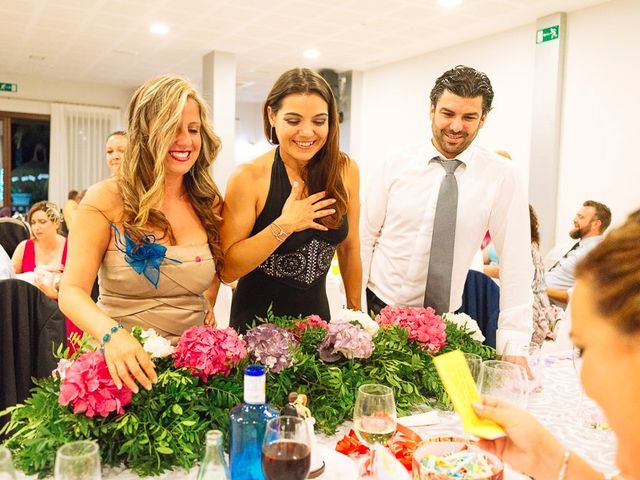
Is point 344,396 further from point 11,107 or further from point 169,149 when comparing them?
point 11,107

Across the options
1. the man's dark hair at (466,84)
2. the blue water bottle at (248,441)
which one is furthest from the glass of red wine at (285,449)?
the man's dark hair at (466,84)

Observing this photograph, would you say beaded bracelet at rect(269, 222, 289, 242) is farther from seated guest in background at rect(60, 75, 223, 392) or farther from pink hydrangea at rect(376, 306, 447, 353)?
pink hydrangea at rect(376, 306, 447, 353)

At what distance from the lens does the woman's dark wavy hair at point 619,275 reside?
0.67 meters

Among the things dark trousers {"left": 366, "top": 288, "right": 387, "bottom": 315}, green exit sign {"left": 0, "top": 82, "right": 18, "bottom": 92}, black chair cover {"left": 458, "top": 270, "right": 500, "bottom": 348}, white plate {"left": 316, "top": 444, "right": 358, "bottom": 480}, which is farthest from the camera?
green exit sign {"left": 0, "top": 82, "right": 18, "bottom": 92}

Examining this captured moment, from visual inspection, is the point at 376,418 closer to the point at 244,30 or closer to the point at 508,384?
the point at 508,384

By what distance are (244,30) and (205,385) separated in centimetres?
655

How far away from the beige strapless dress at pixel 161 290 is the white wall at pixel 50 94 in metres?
10.3

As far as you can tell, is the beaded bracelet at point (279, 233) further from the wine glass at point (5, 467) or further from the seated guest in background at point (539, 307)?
the seated guest in background at point (539, 307)

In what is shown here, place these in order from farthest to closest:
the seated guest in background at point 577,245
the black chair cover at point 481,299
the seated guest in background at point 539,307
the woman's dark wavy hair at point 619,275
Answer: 1. the seated guest in background at point 577,245
2. the seated guest in background at point 539,307
3. the black chair cover at point 481,299
4. the woman's dark wavy hair at point 619,275

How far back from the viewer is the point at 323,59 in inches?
342

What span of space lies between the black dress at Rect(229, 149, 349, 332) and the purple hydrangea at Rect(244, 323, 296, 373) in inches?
25.0

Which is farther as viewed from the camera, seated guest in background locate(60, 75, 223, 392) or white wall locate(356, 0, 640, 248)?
white wall locate(356, 0, 640, 248)

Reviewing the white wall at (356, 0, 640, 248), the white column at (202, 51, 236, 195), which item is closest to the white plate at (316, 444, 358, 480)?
the white wall at (356, 0, 640, 248)

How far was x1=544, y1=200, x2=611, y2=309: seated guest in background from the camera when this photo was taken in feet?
14.1
